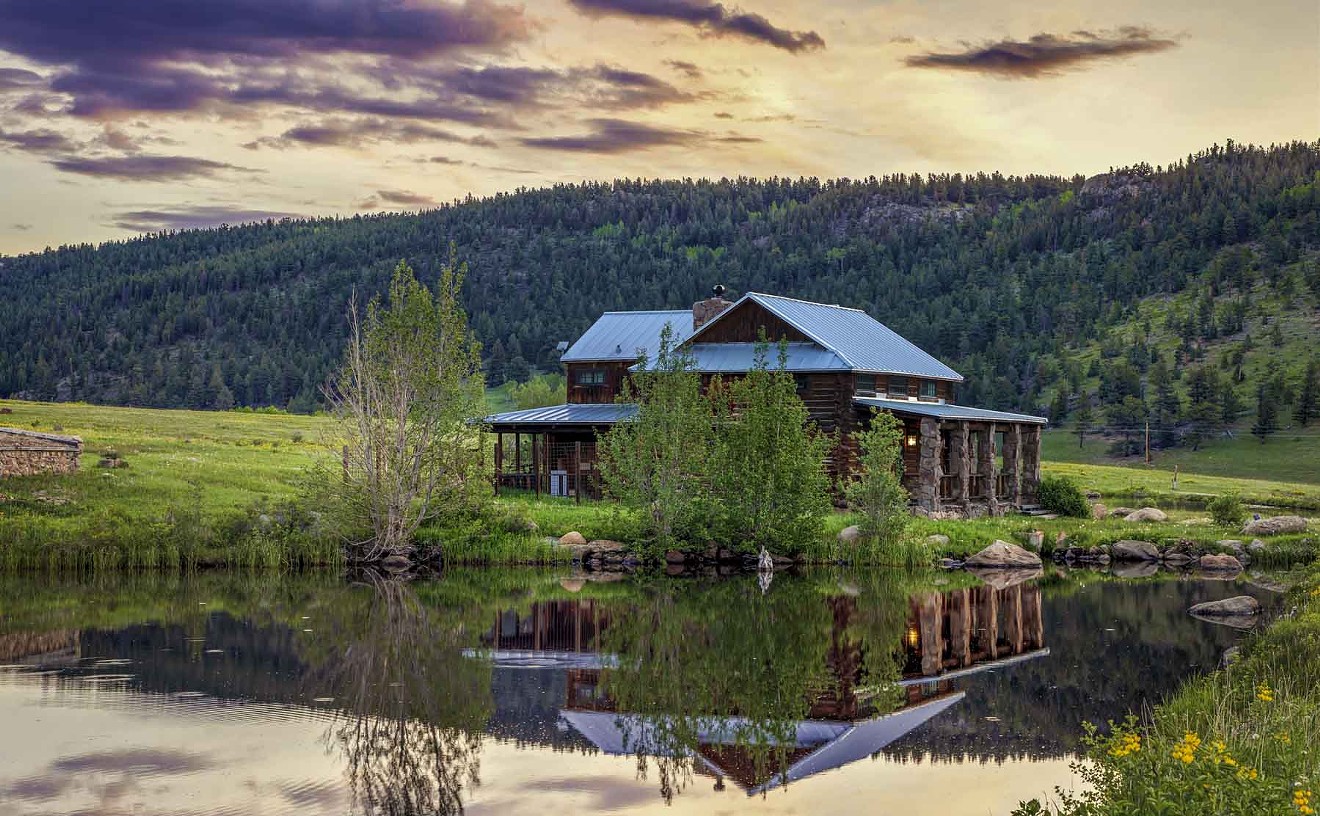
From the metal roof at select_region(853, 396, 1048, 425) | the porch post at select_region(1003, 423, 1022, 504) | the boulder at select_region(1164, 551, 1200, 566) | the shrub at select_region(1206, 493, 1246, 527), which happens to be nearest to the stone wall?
the metal roof at select_region(853, 396, 1048, 425)

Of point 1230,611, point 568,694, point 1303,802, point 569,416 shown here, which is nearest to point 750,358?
point 569,416

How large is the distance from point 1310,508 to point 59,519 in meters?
49.1

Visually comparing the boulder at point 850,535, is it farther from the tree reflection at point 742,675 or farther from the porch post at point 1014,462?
the porch post at point 1014,462

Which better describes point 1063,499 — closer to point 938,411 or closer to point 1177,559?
point 938,411

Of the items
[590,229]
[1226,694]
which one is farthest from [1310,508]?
[590,229]

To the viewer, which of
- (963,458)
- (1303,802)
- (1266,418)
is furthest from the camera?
(1266,418)

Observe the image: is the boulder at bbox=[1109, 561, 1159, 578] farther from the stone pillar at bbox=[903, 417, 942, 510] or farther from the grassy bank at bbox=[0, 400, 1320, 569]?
the stone pillar at bbox=[903, 417, 942, 510]

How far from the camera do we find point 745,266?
174m

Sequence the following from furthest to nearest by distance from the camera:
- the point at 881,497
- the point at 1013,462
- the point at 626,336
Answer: the point at 626,336 → the point at 1013,462 → the point at 881,497

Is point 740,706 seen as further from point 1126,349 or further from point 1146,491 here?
point 1126,349

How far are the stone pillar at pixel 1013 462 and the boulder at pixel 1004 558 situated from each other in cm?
1339

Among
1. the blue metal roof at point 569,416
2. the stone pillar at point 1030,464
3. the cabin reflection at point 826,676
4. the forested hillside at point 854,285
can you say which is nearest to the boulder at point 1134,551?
the cabin reflection at point 826,676

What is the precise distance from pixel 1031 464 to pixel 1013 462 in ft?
5.65

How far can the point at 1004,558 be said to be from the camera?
132ft
